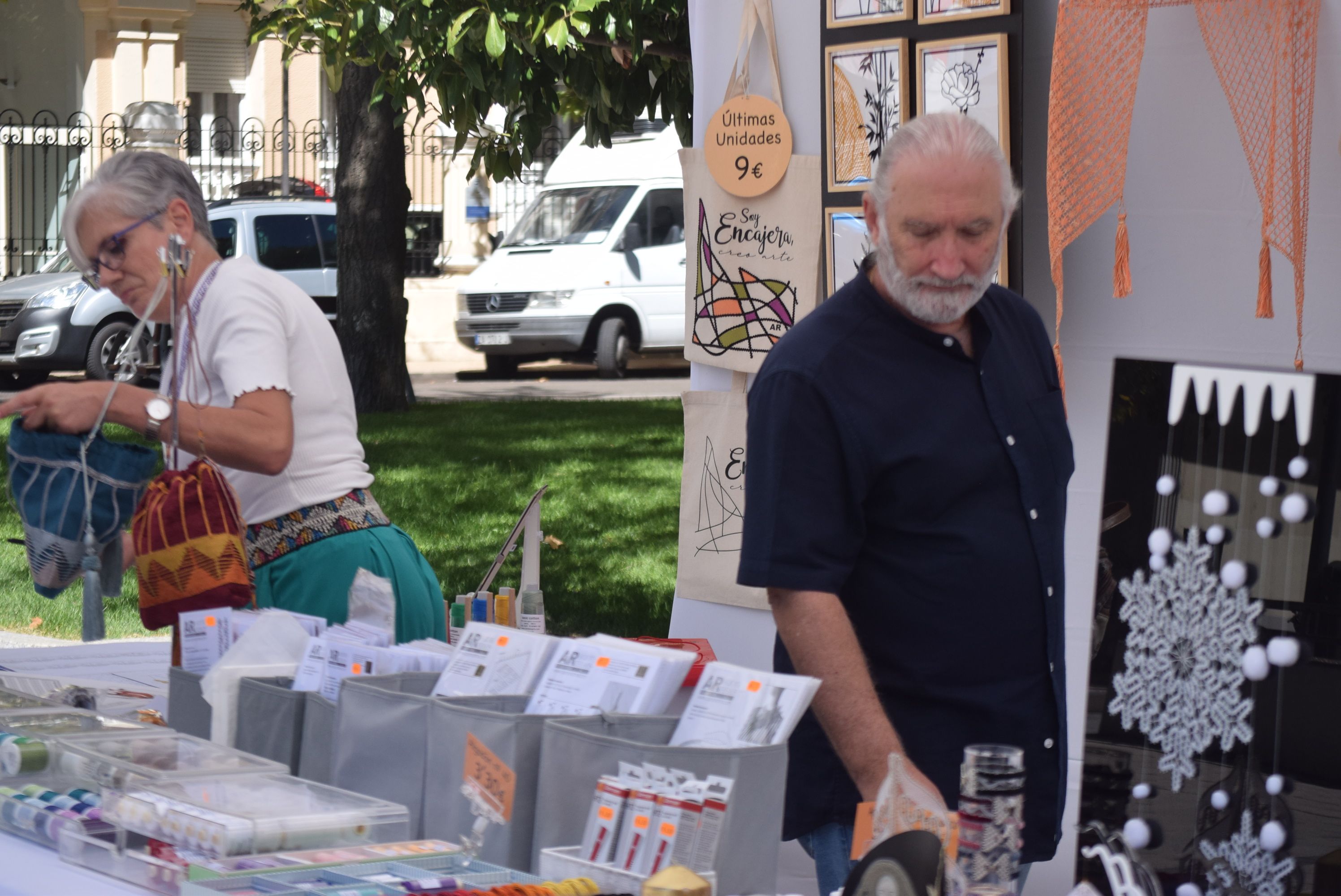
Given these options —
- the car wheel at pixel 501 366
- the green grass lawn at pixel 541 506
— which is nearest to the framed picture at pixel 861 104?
the green grass lawn at pixel 541 506

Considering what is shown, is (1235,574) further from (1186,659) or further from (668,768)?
(668,768)

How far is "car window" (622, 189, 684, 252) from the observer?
15680 mm

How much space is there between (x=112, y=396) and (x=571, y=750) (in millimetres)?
1176

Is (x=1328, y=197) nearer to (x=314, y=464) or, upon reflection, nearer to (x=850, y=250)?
(x=850, y=250)

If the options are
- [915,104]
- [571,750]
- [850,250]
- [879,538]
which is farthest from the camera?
[850,250]

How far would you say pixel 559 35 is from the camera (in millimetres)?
5250

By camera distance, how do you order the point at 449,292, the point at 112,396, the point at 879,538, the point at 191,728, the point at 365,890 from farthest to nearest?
the point at 449,292 < the point at 112,396 < the point at 191,728 < the point at 879,538 < the point at 365,890

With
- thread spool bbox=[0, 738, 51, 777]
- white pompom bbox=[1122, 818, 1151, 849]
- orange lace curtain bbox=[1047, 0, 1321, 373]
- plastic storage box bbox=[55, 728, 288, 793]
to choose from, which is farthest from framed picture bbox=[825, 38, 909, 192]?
thread spool bbox=[0, 738, 51, 777]

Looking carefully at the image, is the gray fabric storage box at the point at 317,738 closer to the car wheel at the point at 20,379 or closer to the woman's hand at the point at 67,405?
the woman's hand at the point at 67,405

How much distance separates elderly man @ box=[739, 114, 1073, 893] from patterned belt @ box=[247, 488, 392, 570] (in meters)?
0.97

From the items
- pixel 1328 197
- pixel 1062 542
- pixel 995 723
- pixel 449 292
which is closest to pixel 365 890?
pixel 995 723

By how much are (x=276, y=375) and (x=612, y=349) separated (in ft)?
44.6

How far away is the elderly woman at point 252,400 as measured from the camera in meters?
2.57

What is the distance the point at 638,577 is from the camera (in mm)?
7465
